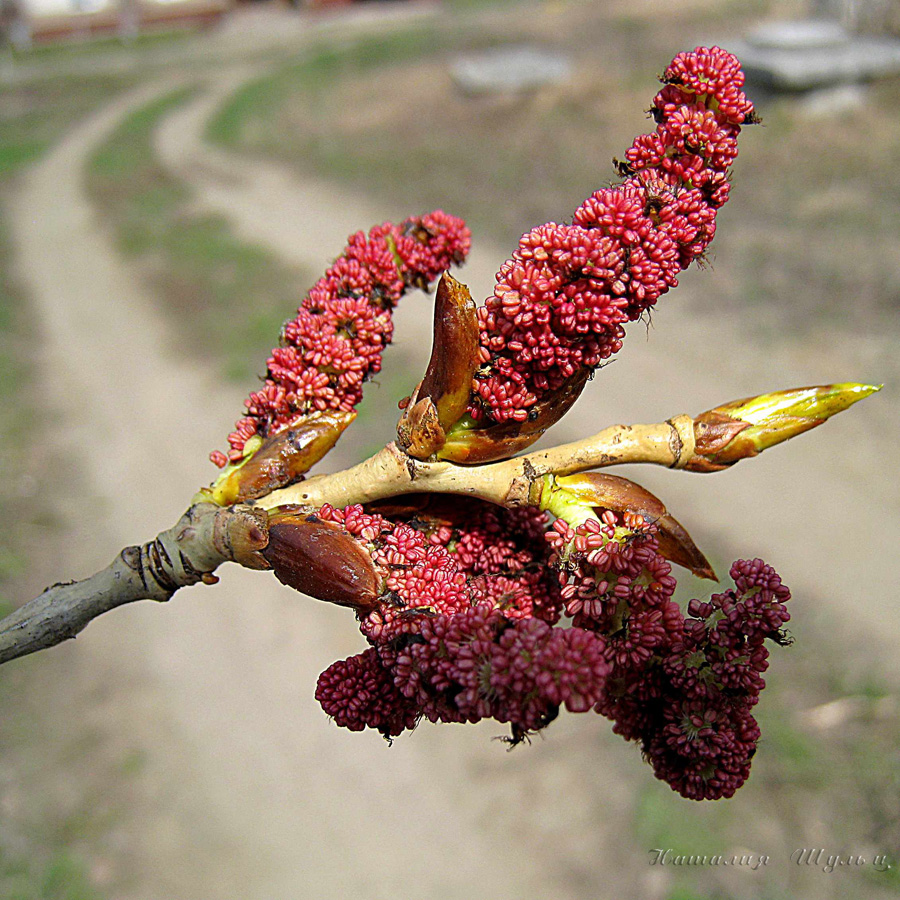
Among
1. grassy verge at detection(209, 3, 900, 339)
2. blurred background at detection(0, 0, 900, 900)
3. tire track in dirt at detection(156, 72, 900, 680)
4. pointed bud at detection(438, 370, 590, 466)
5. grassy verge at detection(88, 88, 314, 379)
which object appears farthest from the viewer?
grassy verge at detection(88, 88, 314, 379)

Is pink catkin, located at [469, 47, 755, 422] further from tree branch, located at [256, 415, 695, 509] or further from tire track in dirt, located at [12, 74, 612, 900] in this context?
tire track in dirt, located at [12, 74, 612, 900]

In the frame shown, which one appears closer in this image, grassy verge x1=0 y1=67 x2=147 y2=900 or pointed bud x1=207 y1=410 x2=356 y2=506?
pointed bud x1=207 y1=410 x2=356 y2=506

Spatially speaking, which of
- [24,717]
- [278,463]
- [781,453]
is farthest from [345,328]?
[781,453]

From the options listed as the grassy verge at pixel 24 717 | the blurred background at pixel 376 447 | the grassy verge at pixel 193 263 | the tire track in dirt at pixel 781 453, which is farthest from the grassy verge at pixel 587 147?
the grassy verge at pixel 24 717

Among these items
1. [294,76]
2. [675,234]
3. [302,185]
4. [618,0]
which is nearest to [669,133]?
[675,234]

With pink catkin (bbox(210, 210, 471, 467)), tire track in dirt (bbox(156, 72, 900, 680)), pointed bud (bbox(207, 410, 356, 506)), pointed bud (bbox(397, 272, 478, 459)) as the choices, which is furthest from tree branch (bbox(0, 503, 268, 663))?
tire track in dirt (bbox(156, 72, 900, 680))

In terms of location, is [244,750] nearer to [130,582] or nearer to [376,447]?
[376,447]
